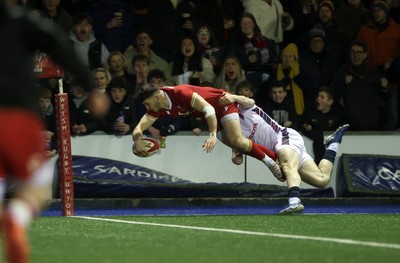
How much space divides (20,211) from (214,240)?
3.82 meters

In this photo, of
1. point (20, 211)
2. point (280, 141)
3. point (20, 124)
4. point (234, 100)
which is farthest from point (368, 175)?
point (20, 124)

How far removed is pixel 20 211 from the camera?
5.87 metres

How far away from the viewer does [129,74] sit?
16719 millimetres

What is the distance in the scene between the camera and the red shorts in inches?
221

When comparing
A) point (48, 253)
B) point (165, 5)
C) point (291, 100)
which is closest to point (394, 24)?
point (291, 100)

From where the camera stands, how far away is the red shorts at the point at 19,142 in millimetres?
5617

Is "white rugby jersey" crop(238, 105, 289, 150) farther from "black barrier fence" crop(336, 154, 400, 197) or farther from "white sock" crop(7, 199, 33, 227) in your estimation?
"white sock" crop(7, 199, 33, 227)

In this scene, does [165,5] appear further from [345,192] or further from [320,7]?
[345,192]

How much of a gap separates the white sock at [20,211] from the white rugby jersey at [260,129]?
26.4 feet

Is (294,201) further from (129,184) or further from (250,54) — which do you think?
(250,54)

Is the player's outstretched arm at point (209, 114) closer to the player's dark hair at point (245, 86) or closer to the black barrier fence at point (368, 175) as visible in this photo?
the player's dark hair at point (245, 86)

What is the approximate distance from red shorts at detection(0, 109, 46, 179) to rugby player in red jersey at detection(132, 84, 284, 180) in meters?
7.24

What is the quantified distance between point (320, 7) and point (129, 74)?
11.7 ft

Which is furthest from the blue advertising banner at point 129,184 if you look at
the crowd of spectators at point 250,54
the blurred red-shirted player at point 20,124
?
the blurred red-shirted player at point 20,124
